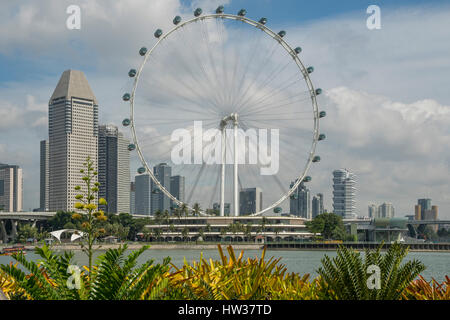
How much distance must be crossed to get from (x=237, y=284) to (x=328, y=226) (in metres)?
140

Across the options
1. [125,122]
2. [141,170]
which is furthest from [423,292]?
[141,170]

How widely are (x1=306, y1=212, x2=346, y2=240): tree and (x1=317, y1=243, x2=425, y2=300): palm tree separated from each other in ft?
447

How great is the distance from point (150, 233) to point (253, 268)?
132320mm

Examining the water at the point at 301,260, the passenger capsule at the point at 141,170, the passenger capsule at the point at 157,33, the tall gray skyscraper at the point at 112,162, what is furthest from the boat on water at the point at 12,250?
the passenger capsule at the point at 157,33

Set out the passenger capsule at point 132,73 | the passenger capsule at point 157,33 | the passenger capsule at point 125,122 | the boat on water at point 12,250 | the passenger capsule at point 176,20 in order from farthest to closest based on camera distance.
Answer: the passenger capsule at point 125,122, the passenger capsule at point 132,73, the passenger capsule at point 157,33, the passenger capsule at point 176,20, the boat on water at point 12,250

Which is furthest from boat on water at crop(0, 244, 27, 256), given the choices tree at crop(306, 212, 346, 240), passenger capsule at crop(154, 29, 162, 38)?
tree at crop(306, 212, 346, 240)

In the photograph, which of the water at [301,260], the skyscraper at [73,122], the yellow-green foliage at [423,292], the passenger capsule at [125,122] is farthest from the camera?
the skyscraper at [73,122]

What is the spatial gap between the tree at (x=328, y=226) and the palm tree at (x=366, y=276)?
136254 millimetres

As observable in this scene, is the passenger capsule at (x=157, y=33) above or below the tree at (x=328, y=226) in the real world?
above

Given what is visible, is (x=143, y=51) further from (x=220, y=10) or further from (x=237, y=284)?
(x=237, y=284)

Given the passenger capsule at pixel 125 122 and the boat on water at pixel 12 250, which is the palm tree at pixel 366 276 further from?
the passenger capsule at pixel 125 122

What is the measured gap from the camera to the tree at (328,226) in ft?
476

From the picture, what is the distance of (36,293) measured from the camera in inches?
354
